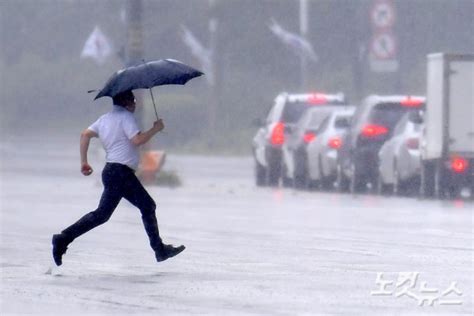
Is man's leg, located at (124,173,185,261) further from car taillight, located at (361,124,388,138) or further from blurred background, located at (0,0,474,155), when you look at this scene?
blurred background, located at (0,0,474,155)

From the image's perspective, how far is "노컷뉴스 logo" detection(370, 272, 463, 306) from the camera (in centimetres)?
1195

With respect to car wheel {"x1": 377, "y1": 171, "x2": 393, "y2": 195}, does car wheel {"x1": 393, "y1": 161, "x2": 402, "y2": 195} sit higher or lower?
higher

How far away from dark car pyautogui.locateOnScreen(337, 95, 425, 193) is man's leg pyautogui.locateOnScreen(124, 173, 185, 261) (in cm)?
1600

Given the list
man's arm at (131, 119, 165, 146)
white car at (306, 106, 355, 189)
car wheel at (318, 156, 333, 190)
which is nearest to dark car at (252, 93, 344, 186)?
white car at (306, 106, 355, 189)

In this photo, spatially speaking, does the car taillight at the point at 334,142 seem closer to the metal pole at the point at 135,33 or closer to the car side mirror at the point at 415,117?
the car side mirror at the point at 415,117

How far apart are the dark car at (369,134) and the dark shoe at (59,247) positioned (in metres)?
16.3

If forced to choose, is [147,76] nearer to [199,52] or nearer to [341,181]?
[341,181]

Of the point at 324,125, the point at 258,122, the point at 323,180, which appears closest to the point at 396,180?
the point at 323,180

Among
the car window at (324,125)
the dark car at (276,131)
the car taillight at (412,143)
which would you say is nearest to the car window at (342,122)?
the car window at (324,125)

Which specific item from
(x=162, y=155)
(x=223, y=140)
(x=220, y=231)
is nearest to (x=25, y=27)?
(x=223, y=140)

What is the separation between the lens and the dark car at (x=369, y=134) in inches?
1212

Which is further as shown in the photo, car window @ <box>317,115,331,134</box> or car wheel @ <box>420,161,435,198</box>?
car window @ <box>317,115,331,134</box>

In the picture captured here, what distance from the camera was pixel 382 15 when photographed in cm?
4038

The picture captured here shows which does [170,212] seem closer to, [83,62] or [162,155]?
[162,155]
